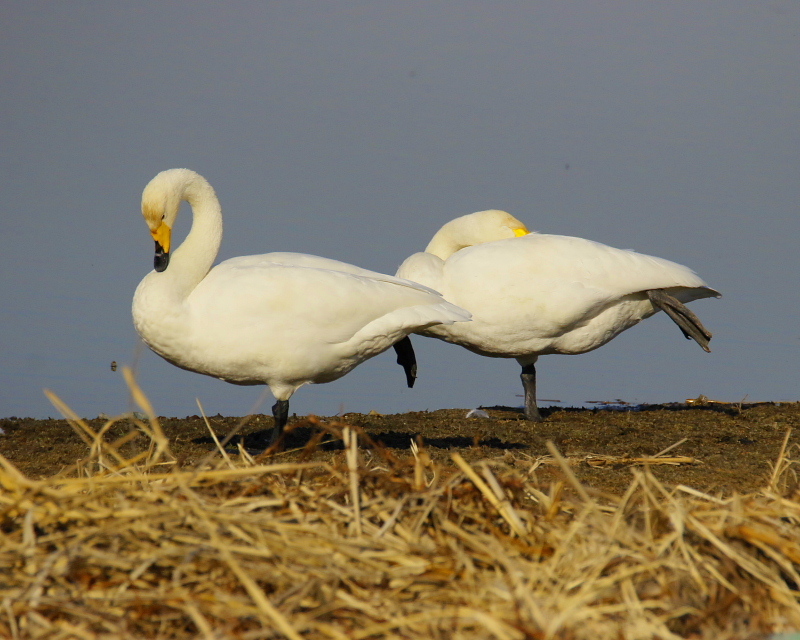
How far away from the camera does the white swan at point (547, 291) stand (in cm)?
736

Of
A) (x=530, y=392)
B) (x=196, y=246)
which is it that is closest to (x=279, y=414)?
(x=196, y=246)

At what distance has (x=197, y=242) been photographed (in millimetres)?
6129

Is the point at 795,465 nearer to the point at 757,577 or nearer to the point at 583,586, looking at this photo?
the point at 757,577

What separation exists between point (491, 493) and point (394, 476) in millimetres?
325

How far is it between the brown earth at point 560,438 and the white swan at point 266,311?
0.47 meters

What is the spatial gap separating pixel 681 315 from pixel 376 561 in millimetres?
6178

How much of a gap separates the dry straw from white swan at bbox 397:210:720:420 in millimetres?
4330

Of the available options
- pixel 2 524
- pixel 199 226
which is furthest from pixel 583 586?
pixel 199 226

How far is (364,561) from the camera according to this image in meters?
2.48

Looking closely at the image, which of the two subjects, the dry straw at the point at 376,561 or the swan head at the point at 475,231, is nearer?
the dry straw at the point at 376,561

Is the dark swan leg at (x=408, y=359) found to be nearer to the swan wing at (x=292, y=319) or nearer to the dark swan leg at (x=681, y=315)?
the swan wing at (x=292, y=319)

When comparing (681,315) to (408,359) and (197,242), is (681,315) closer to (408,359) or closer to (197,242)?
(408,359)

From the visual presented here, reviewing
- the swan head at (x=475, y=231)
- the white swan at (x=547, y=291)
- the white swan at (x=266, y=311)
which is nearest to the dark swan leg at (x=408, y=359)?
the white swan at (x=547, y=291)

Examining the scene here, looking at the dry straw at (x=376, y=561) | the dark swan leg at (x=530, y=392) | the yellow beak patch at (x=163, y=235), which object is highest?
the yellow beak patch at (x=163, y=235)
